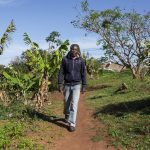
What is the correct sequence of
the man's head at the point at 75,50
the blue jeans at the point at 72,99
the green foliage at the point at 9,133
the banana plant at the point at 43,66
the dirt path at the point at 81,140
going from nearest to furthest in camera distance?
the green foliage at the point at 9,133, the dirt path at the point at 81,140, the man's head at the point at 75,50, the blue jeans at the point at 72,99, the banana plant at the point at 43,66

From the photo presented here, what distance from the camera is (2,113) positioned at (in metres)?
12.1

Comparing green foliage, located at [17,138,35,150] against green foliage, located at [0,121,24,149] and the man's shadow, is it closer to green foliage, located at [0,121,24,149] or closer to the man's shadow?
green foliage, located at [0,121,24,149]

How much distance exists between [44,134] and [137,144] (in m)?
2.27

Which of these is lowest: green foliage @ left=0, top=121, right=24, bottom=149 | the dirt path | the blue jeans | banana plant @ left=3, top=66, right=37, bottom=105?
the dirt path

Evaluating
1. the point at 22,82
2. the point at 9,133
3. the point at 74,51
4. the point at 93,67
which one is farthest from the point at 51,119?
the point at 93,67

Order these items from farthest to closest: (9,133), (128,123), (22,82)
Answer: (22,82) → (128,123) → (9,133)

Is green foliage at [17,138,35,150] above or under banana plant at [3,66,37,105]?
under

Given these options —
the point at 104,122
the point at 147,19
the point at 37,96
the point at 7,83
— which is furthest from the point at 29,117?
the point at 147,19

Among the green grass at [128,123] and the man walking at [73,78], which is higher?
the man walking at [73,78]

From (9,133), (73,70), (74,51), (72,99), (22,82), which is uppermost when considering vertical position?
(74,51)

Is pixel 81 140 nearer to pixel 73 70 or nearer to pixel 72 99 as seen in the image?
pixel 72 99

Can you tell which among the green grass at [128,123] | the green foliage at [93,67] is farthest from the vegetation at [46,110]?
the green foliage at [93,67]

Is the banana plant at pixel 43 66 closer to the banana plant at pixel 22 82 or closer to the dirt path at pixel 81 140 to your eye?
the banana plant at pixel 22 82

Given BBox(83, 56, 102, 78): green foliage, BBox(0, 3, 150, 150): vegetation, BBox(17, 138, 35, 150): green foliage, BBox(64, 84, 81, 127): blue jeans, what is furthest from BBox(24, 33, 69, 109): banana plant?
BBox(83, 56, 102, 78): green foliage
